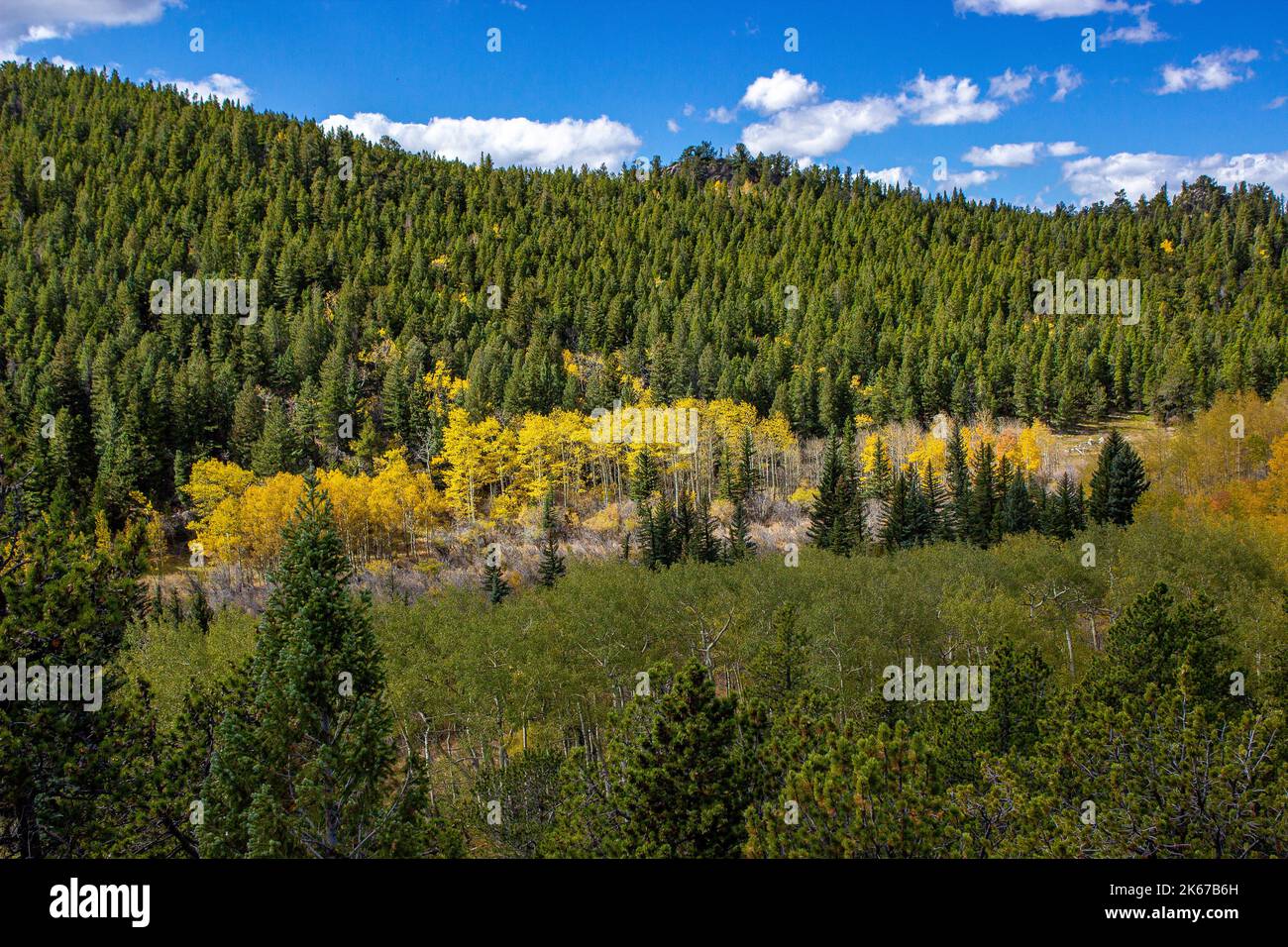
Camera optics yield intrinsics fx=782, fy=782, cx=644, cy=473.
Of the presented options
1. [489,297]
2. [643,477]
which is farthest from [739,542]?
[489,297]

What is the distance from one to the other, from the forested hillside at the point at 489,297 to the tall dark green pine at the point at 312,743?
46.7m

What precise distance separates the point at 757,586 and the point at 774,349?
7029 centimetres

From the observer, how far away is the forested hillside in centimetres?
8538

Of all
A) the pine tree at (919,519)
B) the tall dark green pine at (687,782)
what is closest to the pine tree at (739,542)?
the pine tree at (919,519)

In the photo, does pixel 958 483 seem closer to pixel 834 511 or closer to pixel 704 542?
pixel 834 511

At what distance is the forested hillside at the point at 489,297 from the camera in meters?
85.4

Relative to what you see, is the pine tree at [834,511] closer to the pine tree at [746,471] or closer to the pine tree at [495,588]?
the pine tree at [746,471]

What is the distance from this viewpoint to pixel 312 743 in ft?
53.9

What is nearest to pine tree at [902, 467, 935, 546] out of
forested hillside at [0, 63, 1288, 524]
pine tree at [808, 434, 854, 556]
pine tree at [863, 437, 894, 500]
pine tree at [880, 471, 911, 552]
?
pine tree at [880, 471, 911, 552]

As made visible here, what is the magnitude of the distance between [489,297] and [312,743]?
358 ft

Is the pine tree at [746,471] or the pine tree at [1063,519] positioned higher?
the pine tree at [746,471]

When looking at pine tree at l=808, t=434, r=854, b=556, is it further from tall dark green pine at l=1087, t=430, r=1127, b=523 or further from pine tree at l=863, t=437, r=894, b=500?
tall dark green pine at l=1087, t=430, r=1127, b=523

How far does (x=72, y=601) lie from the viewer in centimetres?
1323
